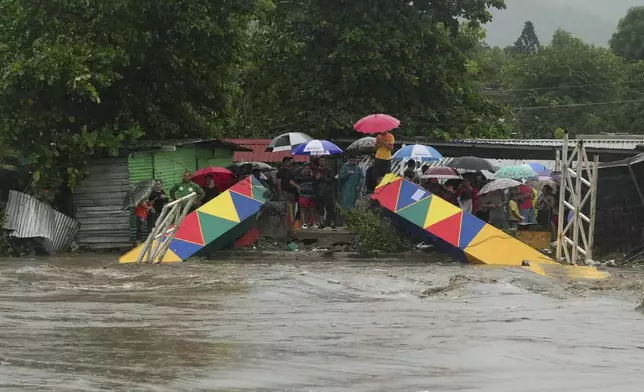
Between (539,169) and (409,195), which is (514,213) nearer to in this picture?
(409,195)

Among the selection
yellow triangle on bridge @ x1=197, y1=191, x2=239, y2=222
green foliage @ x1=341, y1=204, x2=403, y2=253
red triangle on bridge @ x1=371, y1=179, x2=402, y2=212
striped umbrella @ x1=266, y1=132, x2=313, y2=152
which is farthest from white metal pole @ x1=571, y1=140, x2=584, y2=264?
striped umbrella @ x1=266, y1=132, x2=313, y2=152

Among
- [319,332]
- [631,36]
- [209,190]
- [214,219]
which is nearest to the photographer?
[319,332]

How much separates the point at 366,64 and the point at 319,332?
1447cm

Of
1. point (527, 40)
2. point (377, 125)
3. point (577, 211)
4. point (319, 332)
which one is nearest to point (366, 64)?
point (377, 125)

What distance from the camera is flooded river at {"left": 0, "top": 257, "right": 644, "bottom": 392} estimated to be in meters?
7.09

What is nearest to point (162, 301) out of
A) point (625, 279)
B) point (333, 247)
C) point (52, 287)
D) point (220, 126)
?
point (52, 287)

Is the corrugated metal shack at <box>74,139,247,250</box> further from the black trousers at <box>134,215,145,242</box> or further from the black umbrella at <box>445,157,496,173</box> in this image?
the black umbrella at <box>445,157,496,173</box>

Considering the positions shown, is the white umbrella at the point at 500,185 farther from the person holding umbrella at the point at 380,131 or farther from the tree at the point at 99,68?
the tree at the point at 99,68

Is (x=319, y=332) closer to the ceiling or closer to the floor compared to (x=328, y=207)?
closer to the floor

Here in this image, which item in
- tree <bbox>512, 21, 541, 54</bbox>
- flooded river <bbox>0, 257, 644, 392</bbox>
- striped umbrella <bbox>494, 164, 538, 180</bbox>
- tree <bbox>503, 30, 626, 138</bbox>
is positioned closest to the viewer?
flooded river <bbox>0, 257, 644, 392</bbox>

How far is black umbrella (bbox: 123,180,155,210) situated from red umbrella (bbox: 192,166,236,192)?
3.63 feet

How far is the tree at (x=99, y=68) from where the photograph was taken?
60.7 ft

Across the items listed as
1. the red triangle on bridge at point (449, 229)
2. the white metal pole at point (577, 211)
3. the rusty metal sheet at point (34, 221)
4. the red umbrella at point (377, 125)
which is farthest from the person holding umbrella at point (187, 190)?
the white metal pole at point (577, 211)

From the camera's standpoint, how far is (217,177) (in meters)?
19.7
